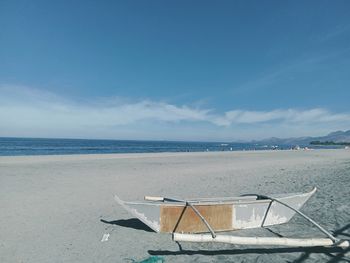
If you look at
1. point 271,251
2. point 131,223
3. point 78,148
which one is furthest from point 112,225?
point 78,148

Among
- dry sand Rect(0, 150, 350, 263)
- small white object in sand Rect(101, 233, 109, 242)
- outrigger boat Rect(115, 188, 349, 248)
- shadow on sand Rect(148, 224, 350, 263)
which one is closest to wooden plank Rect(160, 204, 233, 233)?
outrigger boat Rect(115, 188, 349, 248)

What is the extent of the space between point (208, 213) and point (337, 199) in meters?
5.09

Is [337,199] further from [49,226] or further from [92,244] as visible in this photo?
[49,226]

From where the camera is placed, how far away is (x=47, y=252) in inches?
181

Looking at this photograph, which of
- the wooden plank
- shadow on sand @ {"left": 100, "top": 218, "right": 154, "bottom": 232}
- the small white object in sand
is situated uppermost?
the wooden plank

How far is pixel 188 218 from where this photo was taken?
207 inches

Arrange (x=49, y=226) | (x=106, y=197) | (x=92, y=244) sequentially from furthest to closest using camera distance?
(x=106, y=197), (x=49, y=226), (x=92, y=244)

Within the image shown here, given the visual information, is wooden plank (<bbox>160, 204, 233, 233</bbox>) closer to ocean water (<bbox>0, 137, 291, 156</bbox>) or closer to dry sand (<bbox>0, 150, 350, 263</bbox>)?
dry sand (<bbox>0, 150, 350, 263</bbox>)

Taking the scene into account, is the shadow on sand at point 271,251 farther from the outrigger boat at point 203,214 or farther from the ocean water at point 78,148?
the ocean water at point 78,148

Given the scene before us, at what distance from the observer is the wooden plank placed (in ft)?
17.1

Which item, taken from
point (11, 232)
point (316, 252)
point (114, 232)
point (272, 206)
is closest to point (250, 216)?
point (272, 206)

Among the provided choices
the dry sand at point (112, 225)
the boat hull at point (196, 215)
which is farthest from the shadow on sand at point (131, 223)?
the boat hull at point (196, 215)

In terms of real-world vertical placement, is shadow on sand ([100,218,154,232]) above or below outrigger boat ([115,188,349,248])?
below

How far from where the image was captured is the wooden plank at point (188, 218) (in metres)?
5.22
